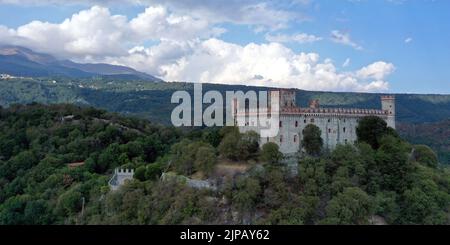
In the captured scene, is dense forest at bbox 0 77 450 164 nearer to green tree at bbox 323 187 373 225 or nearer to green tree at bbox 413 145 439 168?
green tree at bbox 413 145 439 168

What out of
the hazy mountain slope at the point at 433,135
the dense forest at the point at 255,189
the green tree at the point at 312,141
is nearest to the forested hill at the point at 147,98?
the hazy mountain slope at the point at 433,135

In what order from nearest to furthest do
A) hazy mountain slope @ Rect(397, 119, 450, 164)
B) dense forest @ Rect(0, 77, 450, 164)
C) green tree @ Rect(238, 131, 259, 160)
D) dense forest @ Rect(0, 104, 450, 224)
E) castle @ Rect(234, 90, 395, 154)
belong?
1. dense forest @ Rect(0, 104, 450, 224)
2. green tree @ Rect(238, 131, 259, 160)
3. castle @ Rect(234, 90, 395, 154)
4. hazy mountain slope @ Rect(397, 119, 450, 164)
5. dense forest @ Rect(0, 77, 450, 164)

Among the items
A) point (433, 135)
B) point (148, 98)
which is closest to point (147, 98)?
point (148, 98)

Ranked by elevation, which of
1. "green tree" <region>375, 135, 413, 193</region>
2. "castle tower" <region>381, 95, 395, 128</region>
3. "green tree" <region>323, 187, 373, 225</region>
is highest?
"castle tower" <region>381, 95, 395, 128</region>

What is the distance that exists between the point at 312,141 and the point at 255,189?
7086mm

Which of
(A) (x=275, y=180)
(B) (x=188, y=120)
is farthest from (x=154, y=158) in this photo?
(A) (x=275, y=180)

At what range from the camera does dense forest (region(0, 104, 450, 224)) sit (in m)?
35.1

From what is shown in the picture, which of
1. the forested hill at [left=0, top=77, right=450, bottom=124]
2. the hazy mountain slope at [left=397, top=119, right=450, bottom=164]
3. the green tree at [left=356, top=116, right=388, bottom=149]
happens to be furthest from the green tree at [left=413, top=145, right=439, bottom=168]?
the forested hill at [left=0, top=77, right=450, bottom=124]

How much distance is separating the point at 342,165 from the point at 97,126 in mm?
37220

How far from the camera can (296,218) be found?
33812 millimetres

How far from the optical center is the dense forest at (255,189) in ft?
115

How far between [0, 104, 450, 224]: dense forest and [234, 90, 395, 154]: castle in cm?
83

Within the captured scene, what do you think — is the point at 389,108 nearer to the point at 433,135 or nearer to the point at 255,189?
the point at 255,189

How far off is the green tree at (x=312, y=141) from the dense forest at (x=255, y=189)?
7 cm
